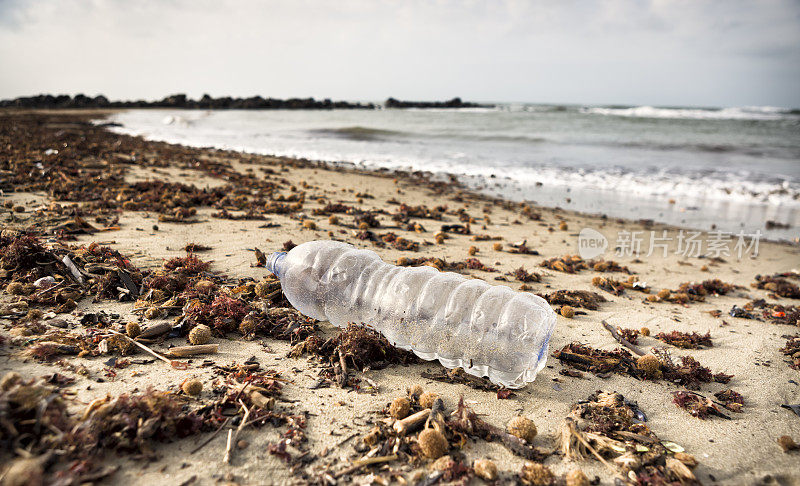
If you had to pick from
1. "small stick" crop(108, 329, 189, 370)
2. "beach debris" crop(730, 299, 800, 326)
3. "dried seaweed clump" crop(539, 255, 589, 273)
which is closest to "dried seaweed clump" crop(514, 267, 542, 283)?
"dried seaweed clump" crop(539, 255, 589, 273)

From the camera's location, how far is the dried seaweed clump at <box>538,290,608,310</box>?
454 centimetres

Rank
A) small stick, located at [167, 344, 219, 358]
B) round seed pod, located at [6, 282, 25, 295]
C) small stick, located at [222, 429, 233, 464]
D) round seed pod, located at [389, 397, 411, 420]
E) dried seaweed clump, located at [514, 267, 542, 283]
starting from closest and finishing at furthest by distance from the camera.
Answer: small stick, located at [222, 429, 233, 464], round seed pod, located at [389, 397, 411, 420], small stick, located at [167, 344, 219, 358], round seed pod, located at [6, 282, 25, 295], dried seaweed clump, located at [514, 267, 542, 283]

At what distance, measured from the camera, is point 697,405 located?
9.27ft

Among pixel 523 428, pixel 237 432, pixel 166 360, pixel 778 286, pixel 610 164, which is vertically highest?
pixel 610 164

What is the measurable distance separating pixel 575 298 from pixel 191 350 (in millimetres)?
3871

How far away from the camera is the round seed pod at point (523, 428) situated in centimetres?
238

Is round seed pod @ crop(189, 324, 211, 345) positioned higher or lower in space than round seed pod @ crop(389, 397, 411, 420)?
higher

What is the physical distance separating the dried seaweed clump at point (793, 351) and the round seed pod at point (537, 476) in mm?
2912

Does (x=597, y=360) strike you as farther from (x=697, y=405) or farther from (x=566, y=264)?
(x=566, y=264)

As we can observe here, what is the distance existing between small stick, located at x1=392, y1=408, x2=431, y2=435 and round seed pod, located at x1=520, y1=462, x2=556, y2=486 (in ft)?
1.97

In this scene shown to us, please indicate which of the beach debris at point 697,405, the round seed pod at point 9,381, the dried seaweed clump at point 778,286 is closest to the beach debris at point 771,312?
the dried seaweed clump at point 778,286

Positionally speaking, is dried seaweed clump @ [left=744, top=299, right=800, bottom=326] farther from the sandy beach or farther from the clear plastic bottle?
the clear plastic bottle

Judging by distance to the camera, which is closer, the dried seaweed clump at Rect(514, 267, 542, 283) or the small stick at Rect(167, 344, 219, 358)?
the small stick at Rect(167, 344, 219, 358)

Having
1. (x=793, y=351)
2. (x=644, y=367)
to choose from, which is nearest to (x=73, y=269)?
(x=644, y=367)
